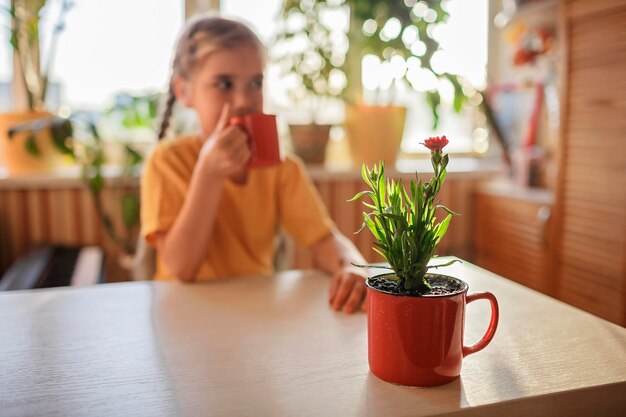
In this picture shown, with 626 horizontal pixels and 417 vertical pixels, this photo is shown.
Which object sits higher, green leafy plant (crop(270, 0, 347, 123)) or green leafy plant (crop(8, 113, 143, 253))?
green leafy plant (crop(270, 0, 347, 123))

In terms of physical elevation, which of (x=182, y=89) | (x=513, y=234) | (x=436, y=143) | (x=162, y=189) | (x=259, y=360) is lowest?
(x=513, y=234)

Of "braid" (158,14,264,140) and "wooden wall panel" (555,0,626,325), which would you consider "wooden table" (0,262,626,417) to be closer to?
"braid" (158,14,264,140)

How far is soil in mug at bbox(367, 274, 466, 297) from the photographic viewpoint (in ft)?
1.95

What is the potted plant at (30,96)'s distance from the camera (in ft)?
6.17

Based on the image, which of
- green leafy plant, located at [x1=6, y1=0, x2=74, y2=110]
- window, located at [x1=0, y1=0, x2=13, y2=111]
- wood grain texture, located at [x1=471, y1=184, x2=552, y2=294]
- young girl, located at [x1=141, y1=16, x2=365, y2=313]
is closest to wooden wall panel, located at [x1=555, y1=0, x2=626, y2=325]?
wood grain texture, located at [x1=471, y1=184, x2=552, y2=294]

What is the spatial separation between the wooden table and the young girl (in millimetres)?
159

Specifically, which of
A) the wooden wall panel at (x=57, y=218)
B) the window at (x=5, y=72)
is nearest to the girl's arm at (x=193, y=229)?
the wooden wall panel at (x=57, y=218)

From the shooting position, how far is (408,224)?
0.59m

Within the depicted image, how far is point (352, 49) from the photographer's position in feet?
7.20

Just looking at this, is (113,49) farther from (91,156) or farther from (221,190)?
(221,190)

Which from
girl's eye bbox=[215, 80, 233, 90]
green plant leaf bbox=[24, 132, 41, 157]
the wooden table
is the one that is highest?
girl's eye bbox=[215, 80, 233, 90]

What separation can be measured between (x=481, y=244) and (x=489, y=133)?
636 millimetres

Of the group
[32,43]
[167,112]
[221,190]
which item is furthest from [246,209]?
[32,43]

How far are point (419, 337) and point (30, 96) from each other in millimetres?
1776
